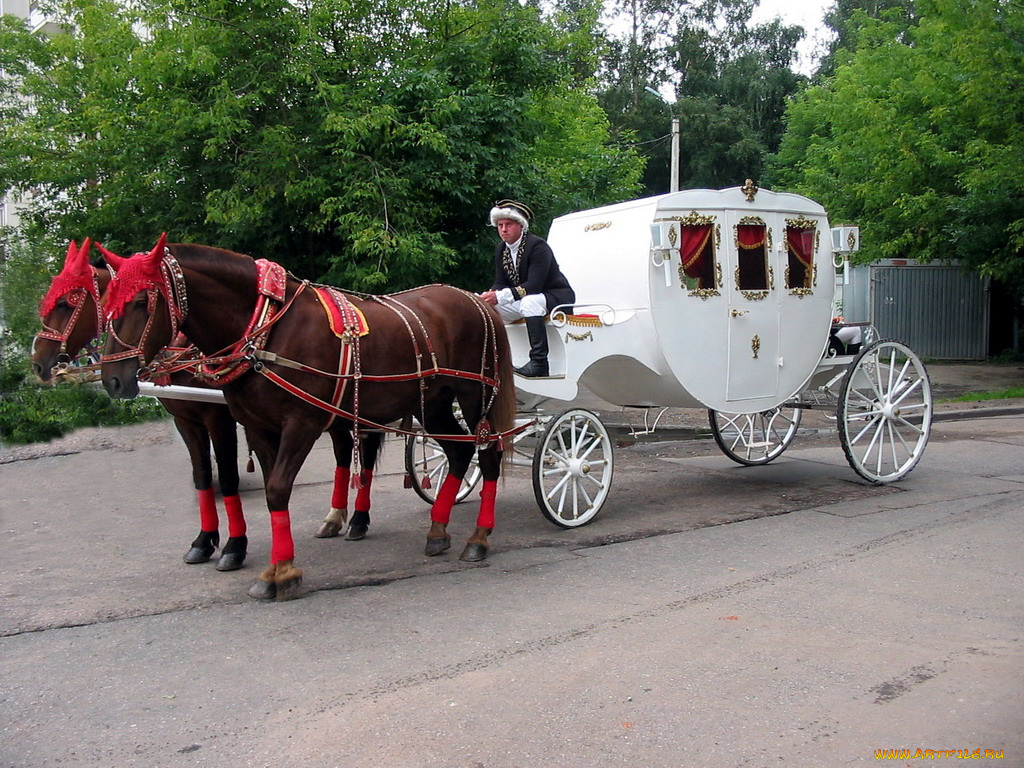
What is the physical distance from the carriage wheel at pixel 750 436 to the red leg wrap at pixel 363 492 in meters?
3.71

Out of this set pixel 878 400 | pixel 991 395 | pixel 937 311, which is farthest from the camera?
pixel 937 311

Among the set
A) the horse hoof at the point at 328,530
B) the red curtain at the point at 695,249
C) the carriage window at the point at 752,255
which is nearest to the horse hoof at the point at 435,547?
the horse hoof at the point at 328,530

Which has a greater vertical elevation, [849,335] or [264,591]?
[849,335]

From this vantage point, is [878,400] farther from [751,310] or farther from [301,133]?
[301,133]

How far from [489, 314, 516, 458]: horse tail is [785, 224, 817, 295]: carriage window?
9.87 feet

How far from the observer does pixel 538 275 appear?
723 centimetres

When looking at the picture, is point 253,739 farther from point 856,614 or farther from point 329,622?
point 856,614

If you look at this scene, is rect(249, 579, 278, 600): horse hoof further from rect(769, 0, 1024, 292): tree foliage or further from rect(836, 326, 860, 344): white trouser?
rect(769, 0, 1024, 292): tree foliage

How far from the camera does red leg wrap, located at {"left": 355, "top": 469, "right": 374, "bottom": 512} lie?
22.8 feet

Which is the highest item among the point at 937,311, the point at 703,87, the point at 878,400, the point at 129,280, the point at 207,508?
the point at 703,87

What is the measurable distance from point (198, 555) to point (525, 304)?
9.65 feet

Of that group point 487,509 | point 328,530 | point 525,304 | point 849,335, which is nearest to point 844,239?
point 849,335

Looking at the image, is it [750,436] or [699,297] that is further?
[750,436]

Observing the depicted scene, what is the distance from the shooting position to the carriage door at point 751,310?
804 centimetres
